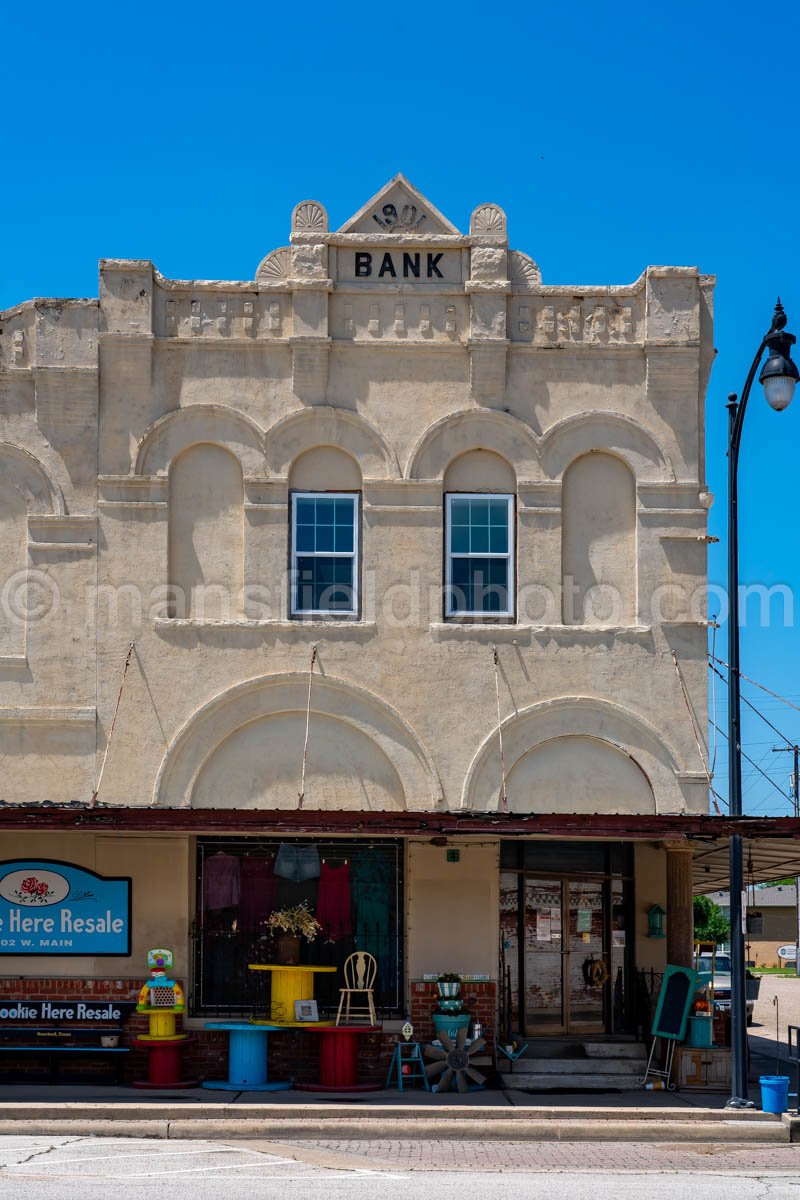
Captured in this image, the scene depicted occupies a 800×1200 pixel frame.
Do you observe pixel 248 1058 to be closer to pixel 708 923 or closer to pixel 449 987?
pixel 449 987

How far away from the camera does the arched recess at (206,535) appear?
20.1 meters

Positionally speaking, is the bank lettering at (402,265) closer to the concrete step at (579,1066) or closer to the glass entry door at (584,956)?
the glass entry door at (584,956)

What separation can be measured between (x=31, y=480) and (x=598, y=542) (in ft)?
A: 23.8

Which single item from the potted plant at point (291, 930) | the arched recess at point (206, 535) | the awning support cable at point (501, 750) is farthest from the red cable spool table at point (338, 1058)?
the arched recess at point (206, 535)

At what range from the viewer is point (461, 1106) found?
683 inches

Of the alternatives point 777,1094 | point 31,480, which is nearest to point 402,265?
point 31,480

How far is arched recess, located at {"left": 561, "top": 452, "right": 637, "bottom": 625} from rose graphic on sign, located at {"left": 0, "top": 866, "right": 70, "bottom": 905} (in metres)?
7.10

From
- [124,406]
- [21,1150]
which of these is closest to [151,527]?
[124,406]

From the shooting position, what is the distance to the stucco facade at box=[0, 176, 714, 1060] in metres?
19.7

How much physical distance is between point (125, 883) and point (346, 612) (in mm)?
4299

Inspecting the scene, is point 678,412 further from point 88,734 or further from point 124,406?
point 88,734

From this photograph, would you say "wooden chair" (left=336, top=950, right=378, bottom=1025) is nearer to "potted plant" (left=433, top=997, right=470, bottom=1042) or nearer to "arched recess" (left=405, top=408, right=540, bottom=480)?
"potted plant" (left=433, top=997, right=470, bottom=1042)

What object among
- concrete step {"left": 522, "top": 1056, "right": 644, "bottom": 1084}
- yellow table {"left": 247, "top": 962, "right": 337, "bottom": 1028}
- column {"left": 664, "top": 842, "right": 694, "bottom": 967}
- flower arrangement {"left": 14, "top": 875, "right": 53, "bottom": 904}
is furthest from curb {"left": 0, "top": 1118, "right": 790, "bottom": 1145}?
column {"left": 664, "top": 842, "right": 694, "bottom": 967}

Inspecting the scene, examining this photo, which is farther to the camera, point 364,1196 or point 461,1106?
point 461,1106
